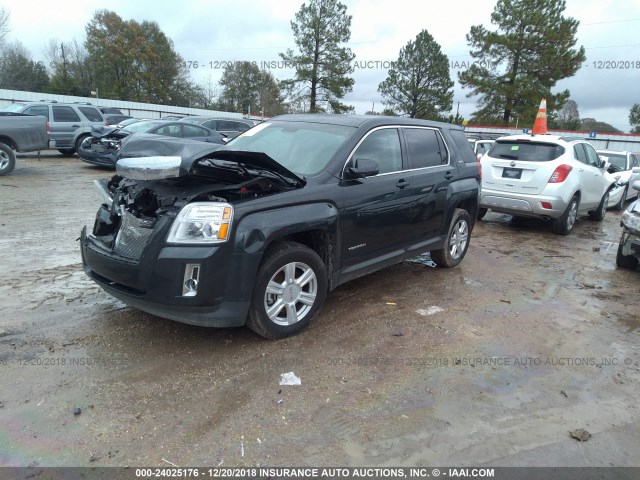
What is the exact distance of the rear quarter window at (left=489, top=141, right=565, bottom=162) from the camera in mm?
8297

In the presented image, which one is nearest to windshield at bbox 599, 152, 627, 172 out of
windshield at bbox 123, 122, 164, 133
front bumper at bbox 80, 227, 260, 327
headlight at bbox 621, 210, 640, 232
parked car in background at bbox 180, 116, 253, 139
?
headlight at bbox 621, 210, 640, 232

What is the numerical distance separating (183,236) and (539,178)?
6.99m

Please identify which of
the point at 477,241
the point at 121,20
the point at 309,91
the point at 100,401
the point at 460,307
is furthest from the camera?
the point at 121,20

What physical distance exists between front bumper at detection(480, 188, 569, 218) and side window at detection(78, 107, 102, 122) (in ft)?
45.1

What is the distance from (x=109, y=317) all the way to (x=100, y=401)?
4.20 ft

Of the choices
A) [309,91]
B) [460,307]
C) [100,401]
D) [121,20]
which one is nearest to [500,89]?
[309,91]

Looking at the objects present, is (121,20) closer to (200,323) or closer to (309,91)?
(309,91)

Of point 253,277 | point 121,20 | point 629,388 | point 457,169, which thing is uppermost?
point 121,20

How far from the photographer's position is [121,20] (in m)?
55.1

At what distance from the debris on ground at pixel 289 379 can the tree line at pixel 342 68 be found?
39011mm

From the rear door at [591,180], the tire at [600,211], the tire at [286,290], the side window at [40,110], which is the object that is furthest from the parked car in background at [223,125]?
the tire at [286,290]

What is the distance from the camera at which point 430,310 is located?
15.2 feet

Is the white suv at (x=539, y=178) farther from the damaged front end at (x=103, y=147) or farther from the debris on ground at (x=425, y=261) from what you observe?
the damaged front end at (x=103, y=147)

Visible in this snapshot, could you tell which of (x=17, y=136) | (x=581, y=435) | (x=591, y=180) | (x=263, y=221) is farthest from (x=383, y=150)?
(x=17, y=136)
